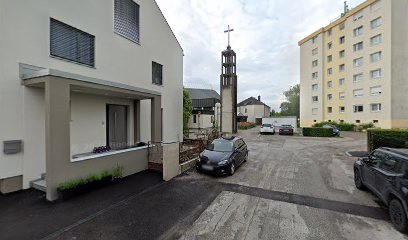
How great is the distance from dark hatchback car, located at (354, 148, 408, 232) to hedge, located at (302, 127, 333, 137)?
1930 cm

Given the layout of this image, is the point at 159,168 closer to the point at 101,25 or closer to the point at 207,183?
the point at 207,183

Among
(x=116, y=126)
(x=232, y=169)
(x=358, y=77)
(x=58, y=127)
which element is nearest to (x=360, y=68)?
(x=358, y=77)

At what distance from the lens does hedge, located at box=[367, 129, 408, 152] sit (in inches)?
456

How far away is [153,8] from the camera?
11578mm

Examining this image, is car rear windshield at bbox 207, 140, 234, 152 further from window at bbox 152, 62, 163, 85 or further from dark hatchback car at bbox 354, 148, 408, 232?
window at bbox 152, 62, 163, 85

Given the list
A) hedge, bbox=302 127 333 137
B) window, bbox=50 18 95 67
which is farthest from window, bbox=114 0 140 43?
hedge, bbox=302 127 333 137

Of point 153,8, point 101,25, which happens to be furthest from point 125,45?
point 153,8

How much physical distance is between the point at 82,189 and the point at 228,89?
23591mm

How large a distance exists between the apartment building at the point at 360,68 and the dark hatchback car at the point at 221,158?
27.3 metres

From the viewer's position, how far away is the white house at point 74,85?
18.2 ft

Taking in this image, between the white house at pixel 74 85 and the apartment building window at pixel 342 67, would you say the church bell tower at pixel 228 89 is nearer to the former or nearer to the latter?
the white house at pixel 74 85

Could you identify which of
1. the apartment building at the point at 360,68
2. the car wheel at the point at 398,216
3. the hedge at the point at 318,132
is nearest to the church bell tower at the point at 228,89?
the hedge at the point at 318,132

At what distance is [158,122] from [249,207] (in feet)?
19.5

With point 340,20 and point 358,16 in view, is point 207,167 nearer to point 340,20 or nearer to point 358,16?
point 358,16
